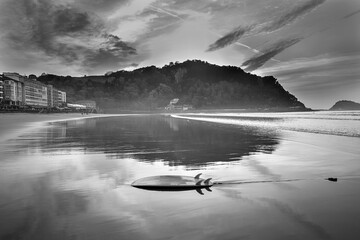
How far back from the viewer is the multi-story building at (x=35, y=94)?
160m

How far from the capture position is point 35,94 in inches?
6752

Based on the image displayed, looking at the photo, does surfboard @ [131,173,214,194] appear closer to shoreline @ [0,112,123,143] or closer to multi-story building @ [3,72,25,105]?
shoreline @ [0,112,123,143]

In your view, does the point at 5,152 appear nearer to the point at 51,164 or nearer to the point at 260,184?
the point at 51,164

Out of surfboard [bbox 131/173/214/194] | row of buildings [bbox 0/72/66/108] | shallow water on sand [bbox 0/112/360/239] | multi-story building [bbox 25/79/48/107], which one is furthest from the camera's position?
multi-story building [bbox 25/79/48/107]

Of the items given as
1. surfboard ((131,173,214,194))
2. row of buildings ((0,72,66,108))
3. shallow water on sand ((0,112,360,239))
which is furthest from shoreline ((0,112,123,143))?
row of buildings ((0,72,66,108))

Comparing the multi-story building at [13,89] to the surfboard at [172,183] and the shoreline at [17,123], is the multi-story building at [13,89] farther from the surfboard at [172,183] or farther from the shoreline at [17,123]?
the surfboard at [172,183]

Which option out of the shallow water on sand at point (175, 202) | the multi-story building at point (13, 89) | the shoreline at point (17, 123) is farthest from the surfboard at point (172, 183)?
the multi-story building at point (13, 89)

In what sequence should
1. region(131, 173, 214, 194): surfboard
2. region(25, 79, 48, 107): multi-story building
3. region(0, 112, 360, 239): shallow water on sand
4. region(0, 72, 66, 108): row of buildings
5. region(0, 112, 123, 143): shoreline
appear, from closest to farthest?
region(0, 112, 360, 239): shallow water on sand < region(131, 173, 214, 194): surfboard < region(0, 112, 123, 143): shoreline < region(0, 72, 66, 108): row of buildings < region(25, 79, 48, 107): multi-story building

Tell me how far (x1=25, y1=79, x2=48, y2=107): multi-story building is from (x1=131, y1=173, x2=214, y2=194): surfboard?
553 feet

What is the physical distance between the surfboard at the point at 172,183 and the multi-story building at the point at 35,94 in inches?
6642

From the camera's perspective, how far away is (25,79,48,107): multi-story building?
15957cm

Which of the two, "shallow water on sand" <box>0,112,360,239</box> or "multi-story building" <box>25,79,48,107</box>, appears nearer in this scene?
"shallow water on sand" <box>0,112,360,239</box>

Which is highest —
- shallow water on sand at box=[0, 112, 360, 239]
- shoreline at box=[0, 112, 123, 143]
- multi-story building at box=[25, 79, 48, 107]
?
multi-story building at box=[25, 79, 48, 107]

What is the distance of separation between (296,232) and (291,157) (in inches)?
395
